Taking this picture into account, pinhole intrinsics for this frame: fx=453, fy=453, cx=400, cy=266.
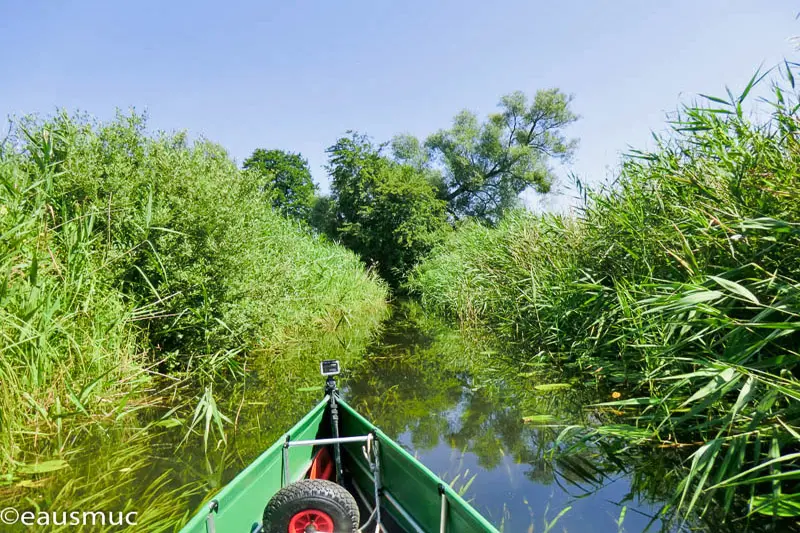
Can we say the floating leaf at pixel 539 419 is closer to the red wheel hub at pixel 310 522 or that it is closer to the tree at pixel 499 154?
the red wheel hub at pixel 310 522

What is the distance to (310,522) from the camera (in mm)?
2521

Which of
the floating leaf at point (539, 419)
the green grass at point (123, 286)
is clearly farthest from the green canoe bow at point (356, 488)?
the floating leaf at point (539, 419)

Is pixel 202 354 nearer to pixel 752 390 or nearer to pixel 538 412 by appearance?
pixel 538 412

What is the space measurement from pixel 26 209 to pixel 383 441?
3.97 m

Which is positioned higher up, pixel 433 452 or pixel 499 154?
pixel 499 154

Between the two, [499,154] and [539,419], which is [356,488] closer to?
[539,419]

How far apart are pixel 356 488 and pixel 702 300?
286 cm

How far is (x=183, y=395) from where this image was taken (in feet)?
19.4

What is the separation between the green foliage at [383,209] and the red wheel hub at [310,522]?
792 inches

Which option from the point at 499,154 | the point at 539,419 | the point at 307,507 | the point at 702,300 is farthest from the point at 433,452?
the point at 499,154

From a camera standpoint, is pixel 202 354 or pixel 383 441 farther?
pixel 202 354

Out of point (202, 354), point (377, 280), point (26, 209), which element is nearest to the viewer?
point (26, 209)

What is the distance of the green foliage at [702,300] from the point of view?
2752mm

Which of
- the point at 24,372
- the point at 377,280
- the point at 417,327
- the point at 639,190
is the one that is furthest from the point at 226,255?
the point at 377,280
